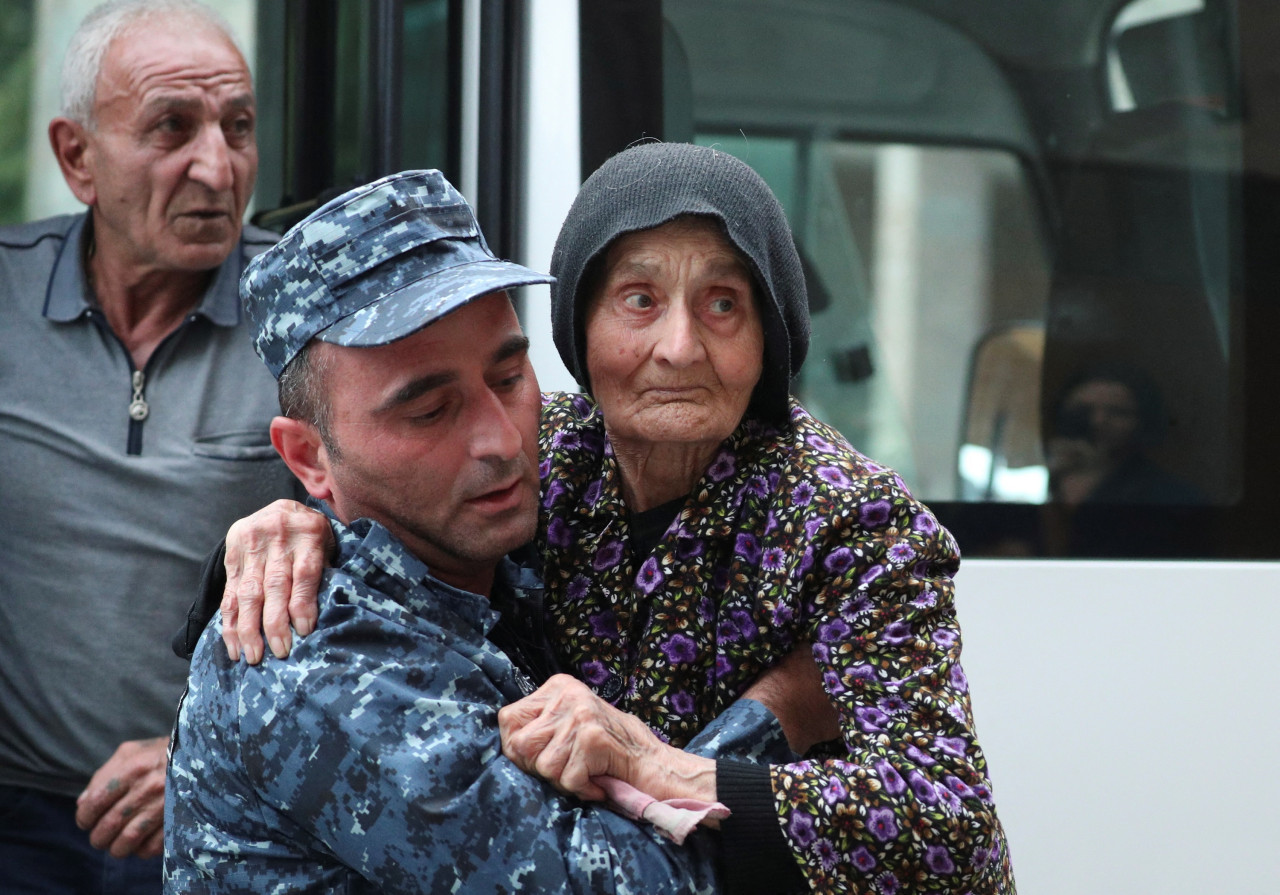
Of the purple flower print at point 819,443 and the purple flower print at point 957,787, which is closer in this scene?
the purple flower print at point 957,787

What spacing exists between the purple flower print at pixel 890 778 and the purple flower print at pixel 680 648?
0.31 metres

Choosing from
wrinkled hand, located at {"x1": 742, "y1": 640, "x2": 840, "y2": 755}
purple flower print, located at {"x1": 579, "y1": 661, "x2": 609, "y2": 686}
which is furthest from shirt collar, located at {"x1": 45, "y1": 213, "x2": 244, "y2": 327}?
wrinkled hand, located at {"x1": 742, "y1": 640, "x2": 840, "y2": 755}

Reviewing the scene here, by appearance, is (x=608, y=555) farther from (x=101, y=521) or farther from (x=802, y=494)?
(x=101, y=521)

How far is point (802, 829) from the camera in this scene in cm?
168

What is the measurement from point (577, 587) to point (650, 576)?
13cm

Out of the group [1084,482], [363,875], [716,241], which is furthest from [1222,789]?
[363,875]

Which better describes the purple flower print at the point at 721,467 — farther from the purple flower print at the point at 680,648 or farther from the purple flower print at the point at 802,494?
the purple flower print at the point at 680,648

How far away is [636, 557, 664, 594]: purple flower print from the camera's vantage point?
6.33 feet

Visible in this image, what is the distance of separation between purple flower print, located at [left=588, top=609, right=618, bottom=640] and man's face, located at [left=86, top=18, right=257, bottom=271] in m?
1.17

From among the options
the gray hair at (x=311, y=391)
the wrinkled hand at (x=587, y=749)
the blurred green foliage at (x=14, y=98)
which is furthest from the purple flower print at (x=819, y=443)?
the blurred green foliage at (x=14, y=98)

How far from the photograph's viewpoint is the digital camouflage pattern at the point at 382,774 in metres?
1.58

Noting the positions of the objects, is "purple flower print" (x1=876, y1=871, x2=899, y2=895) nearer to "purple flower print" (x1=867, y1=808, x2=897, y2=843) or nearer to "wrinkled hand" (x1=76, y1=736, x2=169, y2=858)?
"purple flower print" (x1=867, y1=808, x2=897, y2=843)

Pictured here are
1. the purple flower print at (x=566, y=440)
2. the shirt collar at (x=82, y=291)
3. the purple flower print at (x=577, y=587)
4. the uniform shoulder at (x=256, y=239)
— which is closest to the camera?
the purple flower print at (x=577, y=587)

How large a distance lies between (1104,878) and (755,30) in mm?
1640
